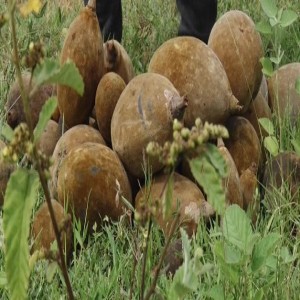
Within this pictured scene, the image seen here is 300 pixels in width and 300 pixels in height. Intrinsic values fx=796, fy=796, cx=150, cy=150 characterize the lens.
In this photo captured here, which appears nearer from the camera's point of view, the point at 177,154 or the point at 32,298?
the point at 177,154

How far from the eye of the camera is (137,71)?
2.86 m

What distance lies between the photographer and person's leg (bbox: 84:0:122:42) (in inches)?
123

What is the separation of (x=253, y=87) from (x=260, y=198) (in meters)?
0.32

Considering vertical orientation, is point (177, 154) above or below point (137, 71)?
above

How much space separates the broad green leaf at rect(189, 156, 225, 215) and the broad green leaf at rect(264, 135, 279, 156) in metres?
1.19

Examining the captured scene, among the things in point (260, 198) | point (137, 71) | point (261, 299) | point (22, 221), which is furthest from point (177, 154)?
point (137, 71)

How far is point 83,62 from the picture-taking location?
6.47 ft

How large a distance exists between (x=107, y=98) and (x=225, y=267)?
2.32ft

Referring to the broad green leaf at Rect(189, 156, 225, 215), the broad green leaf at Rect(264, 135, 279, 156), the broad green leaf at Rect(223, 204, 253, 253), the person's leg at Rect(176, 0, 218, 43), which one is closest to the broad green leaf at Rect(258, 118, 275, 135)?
the broad green leaf at Rect(264, 135, 279, 156)

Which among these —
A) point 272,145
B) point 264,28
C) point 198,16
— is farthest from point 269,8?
point 198,16

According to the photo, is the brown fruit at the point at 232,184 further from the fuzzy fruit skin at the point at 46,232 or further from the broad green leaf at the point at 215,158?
the broad green leaf at the point at 215,158

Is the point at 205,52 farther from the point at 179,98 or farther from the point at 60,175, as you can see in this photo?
the point at 60,175

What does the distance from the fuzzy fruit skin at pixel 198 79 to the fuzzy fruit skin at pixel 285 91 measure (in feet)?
0.90

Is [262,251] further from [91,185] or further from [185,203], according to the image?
[91,185]
